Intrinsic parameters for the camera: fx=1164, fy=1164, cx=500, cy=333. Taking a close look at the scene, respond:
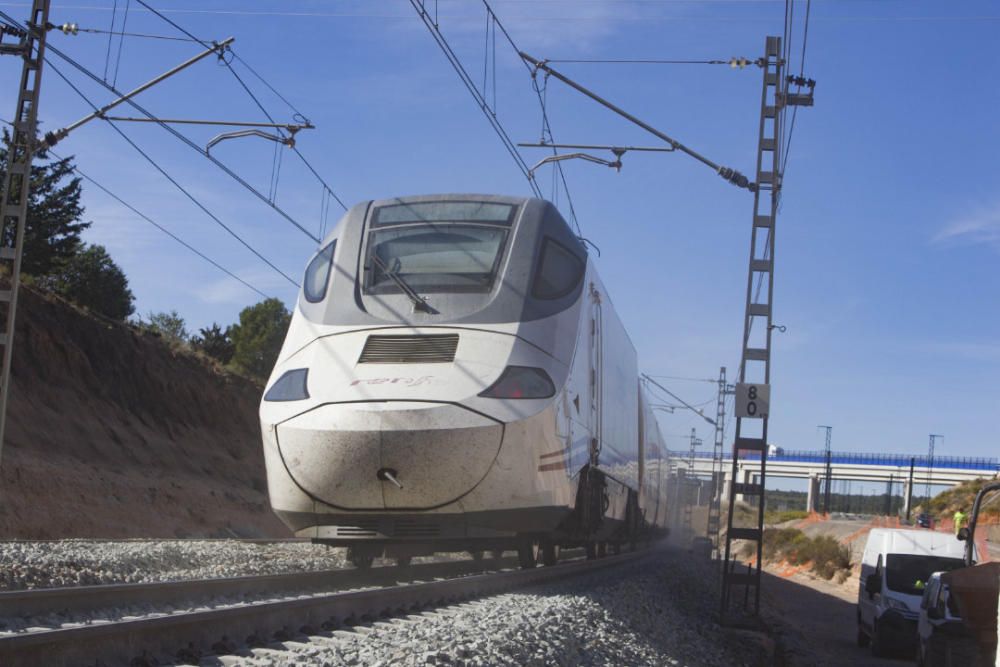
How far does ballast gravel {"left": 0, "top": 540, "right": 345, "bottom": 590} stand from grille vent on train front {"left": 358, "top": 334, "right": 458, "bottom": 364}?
9.35 feet

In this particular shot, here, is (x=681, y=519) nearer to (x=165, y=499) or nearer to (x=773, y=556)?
(x=165, y=499)

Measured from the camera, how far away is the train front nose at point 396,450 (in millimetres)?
10859

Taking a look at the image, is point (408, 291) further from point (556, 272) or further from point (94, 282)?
point (94, 282)

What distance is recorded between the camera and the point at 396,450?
35.7 feet

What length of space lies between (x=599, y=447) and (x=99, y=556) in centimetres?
645

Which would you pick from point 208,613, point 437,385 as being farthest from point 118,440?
point 208,613

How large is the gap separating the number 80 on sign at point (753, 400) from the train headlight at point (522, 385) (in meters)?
5.31

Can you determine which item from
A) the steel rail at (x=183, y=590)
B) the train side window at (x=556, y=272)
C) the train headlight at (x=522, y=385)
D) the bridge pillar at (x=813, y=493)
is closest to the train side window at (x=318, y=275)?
the train side window at (x=556, y=272)

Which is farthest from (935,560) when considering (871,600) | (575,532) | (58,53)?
(58,53)

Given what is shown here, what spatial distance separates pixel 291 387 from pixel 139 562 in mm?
2728

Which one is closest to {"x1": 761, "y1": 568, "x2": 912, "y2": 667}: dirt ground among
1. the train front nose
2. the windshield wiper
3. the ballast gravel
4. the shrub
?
the train front nose

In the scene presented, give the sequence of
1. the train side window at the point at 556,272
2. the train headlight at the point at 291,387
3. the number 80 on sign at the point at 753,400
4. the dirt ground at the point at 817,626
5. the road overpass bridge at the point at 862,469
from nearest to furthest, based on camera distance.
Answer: the train headlight at the point at 291,387
the train side window at the point at 556,272
the number 80 on sign at the point at 753,400
the dirt ground at the point at 817,626
the road overpass bridge at the point at 862,469

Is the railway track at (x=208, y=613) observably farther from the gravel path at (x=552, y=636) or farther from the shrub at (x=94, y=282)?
the shrub at (x=94, y=282)

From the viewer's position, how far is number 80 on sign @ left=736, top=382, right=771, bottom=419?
1623 centimetres
